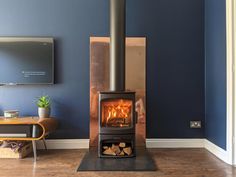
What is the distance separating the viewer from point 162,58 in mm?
3766

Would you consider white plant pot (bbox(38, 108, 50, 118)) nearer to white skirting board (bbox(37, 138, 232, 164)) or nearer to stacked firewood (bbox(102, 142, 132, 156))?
white skirting board (bbox(37, 138, 232, 164))

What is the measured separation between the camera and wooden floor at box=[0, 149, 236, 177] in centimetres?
254

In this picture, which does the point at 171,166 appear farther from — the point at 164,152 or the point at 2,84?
the point at 2,84

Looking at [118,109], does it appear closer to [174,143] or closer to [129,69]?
[129,69]

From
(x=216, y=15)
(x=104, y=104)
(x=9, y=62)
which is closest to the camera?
(x=104, y=104)

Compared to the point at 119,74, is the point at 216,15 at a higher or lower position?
higher

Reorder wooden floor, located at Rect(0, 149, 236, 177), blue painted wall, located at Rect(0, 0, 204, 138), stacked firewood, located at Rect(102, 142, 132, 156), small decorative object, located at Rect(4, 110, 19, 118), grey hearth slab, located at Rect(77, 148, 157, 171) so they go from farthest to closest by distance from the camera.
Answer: blue painted wall, located at Rect(0, 0, 204, 138) → small decorative object, located at Rect(4, 110, 19, 118) → stacked firewood, located at Rect(102, 142, 132, 156) → grey hearth slab, located at Rect(77, 148, 157, 171) → wooden floor, located at Rect(0, 149, 236, 177)

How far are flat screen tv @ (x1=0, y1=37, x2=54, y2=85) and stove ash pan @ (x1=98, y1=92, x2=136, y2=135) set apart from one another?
0.96 metres

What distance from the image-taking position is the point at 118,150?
3.11 metres

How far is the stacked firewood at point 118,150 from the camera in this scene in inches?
122

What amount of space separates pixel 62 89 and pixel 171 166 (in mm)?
1874

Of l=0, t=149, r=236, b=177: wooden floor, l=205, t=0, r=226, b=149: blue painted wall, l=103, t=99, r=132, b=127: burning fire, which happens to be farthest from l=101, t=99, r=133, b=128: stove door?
l=205, t=0, r=226, b=149: blue painted wall

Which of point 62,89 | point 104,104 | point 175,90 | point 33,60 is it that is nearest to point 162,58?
point 175,90

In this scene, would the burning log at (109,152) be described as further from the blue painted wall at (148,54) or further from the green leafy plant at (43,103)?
the green leafy plant at (43,103)
